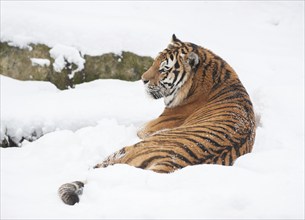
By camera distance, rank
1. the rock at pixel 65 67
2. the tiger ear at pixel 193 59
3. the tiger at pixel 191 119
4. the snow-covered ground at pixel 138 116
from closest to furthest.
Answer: the snow-covered ground at pixel 138 116 → the tiger at pixel 191 119 → the tiger ear at pixel 193 59 → the rock at pixel 65 67

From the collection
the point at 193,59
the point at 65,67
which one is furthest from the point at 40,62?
the point at 193,59

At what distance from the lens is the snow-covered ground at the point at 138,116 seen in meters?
2.09

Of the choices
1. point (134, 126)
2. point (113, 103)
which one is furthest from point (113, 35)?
point (134, 126)

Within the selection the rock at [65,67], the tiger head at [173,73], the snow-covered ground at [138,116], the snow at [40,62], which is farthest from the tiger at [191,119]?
the snow at [40,62]

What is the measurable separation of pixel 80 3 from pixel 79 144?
3.41 m

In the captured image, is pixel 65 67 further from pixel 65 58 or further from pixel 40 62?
pixel 40 62

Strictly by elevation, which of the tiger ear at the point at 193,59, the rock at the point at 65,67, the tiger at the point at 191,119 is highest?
the tiger ear at the point at 193,59

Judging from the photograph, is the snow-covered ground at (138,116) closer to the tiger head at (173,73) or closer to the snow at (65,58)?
the snow at (65,58)

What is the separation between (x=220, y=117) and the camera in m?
3.40

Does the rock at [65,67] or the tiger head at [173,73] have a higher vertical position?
the tiger head at [173,73]

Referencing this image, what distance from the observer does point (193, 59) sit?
3.91 m

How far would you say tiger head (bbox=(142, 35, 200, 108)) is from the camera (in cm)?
395

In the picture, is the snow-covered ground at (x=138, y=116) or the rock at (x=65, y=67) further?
the rock at (x=65, y=67)

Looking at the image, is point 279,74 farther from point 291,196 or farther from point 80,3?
point 291,196
